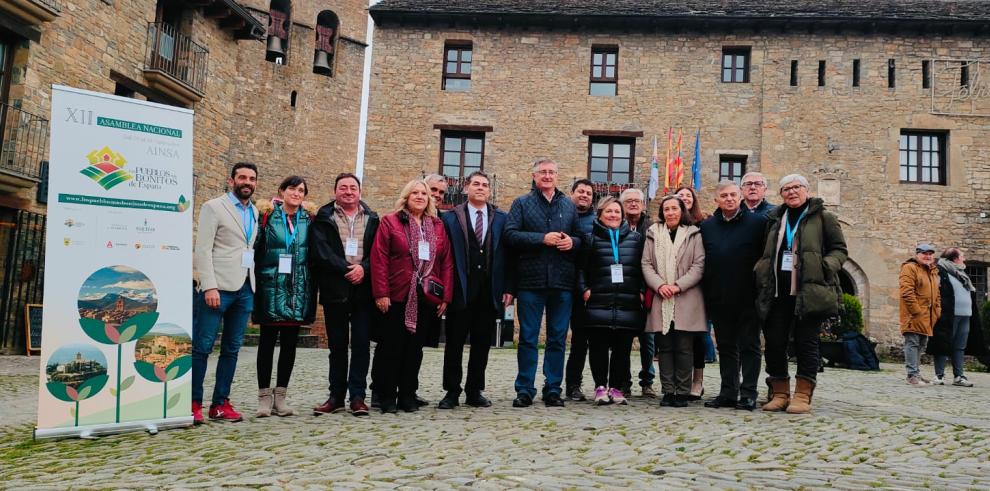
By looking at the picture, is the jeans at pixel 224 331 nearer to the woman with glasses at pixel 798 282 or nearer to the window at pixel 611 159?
the woman with glasses at pixel 798 282

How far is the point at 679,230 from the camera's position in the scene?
21.0ft

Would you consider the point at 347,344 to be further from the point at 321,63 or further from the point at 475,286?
the point at 321,63

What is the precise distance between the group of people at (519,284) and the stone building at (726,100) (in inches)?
551

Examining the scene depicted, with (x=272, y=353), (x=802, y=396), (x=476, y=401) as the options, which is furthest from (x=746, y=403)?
(x=272, y=353)

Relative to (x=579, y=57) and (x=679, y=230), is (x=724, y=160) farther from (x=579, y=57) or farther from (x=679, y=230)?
(x=679, y=230)

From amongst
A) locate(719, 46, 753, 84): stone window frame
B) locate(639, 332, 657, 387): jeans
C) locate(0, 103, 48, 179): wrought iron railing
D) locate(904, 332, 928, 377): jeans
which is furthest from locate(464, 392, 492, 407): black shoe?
locate(719, 46, 753, 84): stone window frame

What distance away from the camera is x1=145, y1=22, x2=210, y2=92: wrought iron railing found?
51.4 ft

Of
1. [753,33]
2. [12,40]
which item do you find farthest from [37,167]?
[753,33]

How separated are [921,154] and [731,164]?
5028mm

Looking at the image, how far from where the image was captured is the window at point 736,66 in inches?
799

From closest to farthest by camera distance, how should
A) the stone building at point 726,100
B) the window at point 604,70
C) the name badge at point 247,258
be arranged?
the name badge at point 247,258 < the stone building at point 726,100 < the window at point 604,70

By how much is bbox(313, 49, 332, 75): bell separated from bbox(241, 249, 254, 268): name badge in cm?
1831

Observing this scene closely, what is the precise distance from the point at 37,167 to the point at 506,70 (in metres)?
11.8

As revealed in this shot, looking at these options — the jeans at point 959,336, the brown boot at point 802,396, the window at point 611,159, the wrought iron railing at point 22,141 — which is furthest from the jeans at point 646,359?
the window at point 611,159
